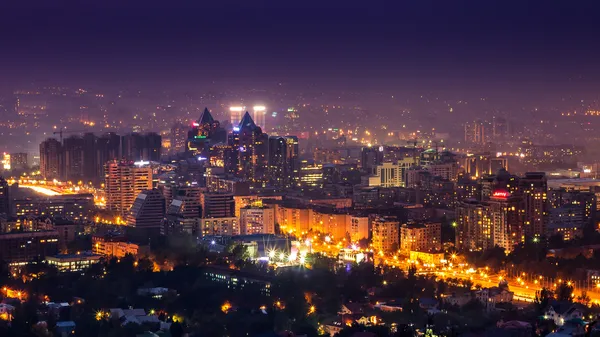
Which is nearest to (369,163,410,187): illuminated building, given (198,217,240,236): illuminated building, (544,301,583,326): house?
(198,217,240,236): illuminated building

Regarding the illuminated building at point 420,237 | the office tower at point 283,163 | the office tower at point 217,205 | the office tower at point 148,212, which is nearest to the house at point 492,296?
the illuminated building at point 420,237

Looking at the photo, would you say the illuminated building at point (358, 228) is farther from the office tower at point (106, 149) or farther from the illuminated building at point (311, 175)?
the office tower at point (106, 149)

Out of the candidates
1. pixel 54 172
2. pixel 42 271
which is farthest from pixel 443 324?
pixel 54 172

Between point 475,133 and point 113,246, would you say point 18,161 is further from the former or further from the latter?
point 113,246

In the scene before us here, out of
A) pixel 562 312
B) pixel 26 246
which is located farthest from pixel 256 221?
pixel 562 312

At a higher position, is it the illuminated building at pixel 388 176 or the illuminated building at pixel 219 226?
the illuminated building at pixel 388 176

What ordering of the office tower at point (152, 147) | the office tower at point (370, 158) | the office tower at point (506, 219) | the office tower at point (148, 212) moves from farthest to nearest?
the office tower at point (152, 147) → the office tower at point (370, 158) → the office tower at point (148, 212) → the office tower at point (506, 219)

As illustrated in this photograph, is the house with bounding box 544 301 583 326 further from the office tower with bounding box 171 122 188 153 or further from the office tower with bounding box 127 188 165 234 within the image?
the office tower with bounding box 171 122 188 153
